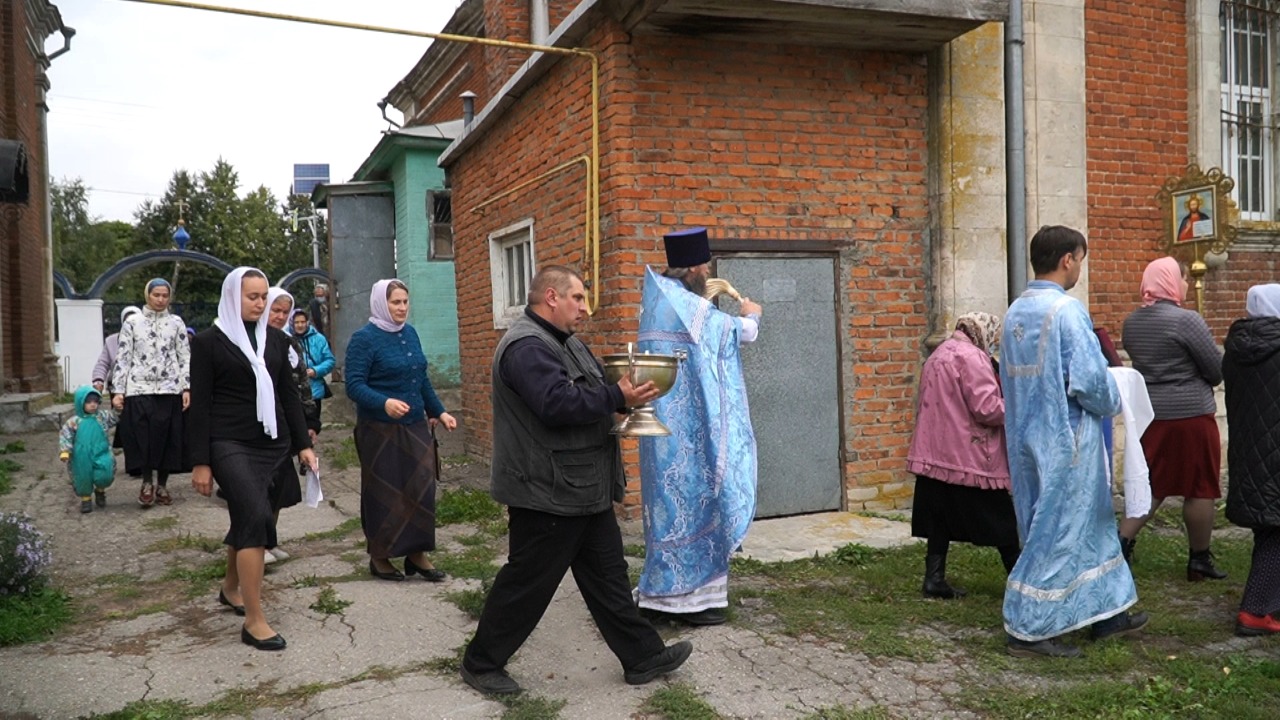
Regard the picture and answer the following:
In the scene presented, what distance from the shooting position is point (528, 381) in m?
3.92

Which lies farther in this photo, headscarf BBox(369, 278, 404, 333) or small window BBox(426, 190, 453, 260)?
small window BBox(426, 190, 453, 260)

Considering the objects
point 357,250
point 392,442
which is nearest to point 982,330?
point 392,442

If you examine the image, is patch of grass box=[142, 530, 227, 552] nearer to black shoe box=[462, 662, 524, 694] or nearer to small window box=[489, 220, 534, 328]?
small window box=[489, 220, 534, 328]

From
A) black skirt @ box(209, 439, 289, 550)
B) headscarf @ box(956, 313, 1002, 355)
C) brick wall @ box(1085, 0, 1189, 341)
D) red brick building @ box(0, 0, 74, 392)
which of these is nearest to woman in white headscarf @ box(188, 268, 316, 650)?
black skirt @ box(209, 439, 289, 550)

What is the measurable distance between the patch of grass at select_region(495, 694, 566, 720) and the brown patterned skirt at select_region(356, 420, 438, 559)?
2.09 metres

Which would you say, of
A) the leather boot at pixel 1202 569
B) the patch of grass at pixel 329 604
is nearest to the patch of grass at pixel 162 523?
the patch of grass at pixel 329 604

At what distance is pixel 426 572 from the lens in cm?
610

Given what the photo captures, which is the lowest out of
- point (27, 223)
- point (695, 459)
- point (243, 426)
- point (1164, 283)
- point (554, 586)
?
point (554, 586)

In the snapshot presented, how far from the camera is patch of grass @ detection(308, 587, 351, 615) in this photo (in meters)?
5.43

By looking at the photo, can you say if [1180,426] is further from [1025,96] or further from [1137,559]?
[1025,96]

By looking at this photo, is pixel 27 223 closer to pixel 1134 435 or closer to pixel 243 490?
pixel 243 490

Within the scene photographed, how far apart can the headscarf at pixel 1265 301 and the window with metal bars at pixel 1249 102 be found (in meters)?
5.38

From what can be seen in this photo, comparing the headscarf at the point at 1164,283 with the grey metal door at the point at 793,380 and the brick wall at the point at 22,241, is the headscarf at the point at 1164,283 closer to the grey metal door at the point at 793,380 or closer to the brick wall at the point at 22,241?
the grey metal door at the point at 793,380

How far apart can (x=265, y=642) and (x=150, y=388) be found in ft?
14.9
